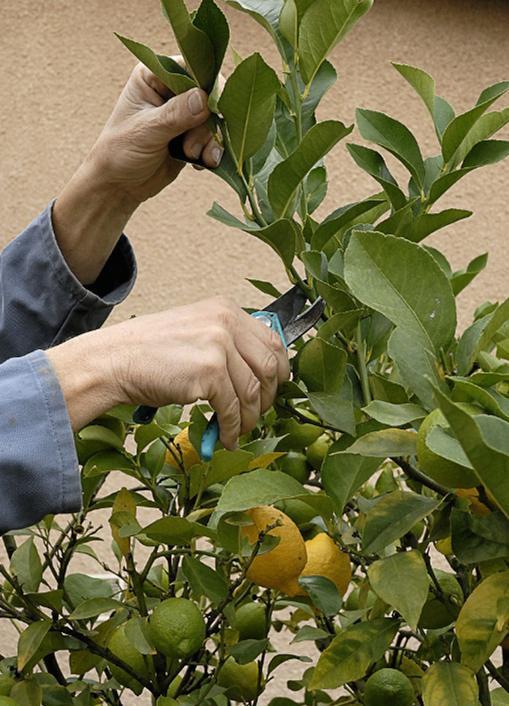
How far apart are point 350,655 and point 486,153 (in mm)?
292

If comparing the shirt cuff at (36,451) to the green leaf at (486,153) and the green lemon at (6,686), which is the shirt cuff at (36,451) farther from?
the green leaf at (486,153)

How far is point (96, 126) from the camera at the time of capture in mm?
1576

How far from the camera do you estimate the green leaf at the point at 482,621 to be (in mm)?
475

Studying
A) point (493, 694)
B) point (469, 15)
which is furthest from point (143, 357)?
point (469, 15)

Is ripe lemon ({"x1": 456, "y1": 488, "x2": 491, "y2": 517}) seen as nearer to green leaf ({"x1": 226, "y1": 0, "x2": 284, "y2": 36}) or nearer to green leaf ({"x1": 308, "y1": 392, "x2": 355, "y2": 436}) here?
green leaf ({"x1": 308, "y1": 392, "x2": 355, "y2": 436})

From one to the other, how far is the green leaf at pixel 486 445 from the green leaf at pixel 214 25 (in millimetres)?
278

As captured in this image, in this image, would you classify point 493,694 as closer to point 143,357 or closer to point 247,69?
point 143,357

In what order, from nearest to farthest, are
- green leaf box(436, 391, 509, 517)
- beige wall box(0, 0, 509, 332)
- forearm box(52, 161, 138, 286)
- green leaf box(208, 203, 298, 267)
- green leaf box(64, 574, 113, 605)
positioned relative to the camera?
green leaf box(436, 391, 509, 517)
green leaf box(208, 203, 298, 267)
green leaf box(64, 574, 113, 605)
forearm box(52, 161, 138, 286)
beige wall box(0, 0, 509, 332)

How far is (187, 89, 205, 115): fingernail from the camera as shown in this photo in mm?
601

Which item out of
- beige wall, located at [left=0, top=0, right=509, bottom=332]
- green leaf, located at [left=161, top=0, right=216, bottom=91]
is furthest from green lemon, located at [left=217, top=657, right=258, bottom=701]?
beige wall, located at [left=0, top=0, right=509, bottom=332]

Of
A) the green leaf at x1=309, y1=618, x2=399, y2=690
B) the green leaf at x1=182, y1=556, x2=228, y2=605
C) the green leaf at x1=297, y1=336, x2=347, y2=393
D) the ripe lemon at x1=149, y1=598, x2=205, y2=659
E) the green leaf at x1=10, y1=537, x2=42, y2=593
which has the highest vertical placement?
the green leaf at x1=297, y1=336, x2=347, y2=393

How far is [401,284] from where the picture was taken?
47 centimetres

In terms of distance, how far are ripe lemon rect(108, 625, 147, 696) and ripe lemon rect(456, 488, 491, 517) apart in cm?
Answer: 28

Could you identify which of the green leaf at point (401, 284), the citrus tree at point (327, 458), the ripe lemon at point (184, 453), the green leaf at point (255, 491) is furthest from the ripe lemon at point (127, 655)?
the green leaf at point (401, 284)
